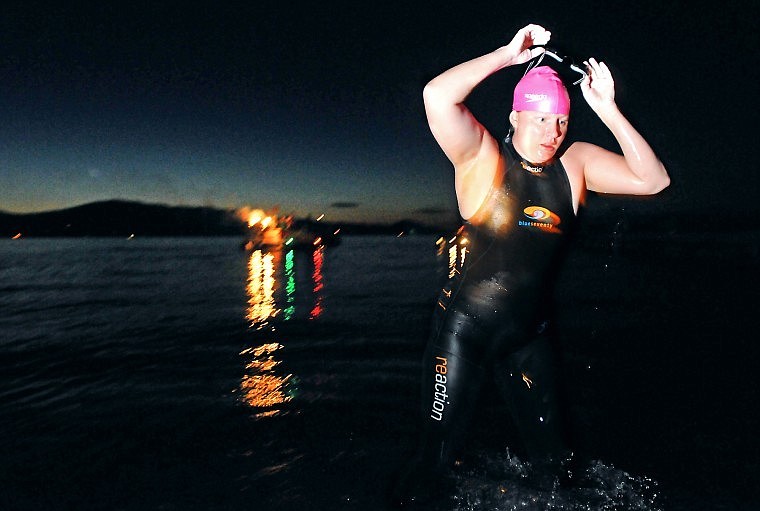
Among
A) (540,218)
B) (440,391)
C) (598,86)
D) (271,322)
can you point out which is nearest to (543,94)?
(598,86)

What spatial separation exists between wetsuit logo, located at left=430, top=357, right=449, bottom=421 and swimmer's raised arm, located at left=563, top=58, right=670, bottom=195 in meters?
1.56

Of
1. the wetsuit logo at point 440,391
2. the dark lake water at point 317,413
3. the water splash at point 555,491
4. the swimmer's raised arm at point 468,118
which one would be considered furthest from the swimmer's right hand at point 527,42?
the water splash at point 555,491

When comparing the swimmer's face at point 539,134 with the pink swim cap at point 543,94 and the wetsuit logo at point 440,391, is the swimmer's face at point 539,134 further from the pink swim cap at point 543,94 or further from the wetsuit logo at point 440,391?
the wetsuit logo at point 440,391

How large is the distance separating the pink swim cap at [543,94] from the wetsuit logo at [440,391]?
1609 mm

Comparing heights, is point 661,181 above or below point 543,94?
below

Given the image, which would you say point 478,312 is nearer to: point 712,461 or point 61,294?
point 712,461

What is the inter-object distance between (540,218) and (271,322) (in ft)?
32.9

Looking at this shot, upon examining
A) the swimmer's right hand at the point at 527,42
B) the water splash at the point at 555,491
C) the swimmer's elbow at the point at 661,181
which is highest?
the swimmer's right hand at the point at 527,42

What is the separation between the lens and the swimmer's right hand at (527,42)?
2730 millimetres

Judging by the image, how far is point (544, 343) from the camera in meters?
3.36

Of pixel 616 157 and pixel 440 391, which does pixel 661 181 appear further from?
pixel 440 391

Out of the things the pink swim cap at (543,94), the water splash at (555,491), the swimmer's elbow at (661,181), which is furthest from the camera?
the water splash at (555,491)

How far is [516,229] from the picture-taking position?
118 inches

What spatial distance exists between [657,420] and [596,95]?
4.28m
